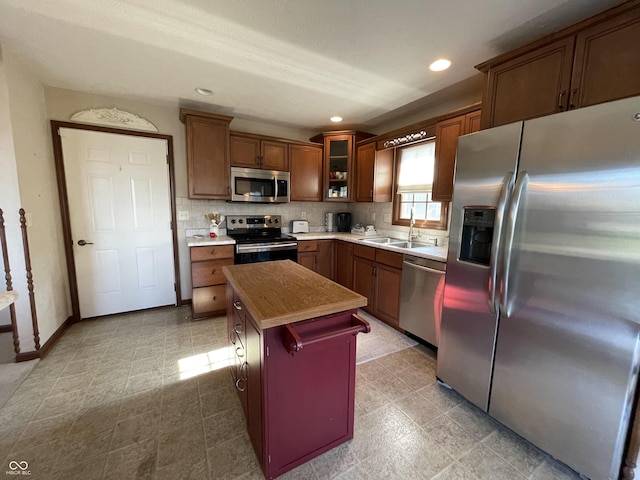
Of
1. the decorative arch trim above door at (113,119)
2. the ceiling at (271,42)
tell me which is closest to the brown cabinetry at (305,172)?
the ceiling at (271,42)

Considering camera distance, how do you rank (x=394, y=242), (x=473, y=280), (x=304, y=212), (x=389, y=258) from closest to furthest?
1. (x=473, y=280)
2. (x=389, y=258)
3. (x=394, y=242)
4. (x=304, y=212)

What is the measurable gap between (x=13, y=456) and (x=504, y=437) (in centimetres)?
276

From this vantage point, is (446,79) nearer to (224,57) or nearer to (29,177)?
(224,57)

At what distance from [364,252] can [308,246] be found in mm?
800

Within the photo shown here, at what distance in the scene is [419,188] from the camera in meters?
3.09

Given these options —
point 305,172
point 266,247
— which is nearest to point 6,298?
point 266,247

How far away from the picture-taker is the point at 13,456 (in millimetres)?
1381

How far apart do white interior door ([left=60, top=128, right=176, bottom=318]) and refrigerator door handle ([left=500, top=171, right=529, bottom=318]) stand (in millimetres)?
3448

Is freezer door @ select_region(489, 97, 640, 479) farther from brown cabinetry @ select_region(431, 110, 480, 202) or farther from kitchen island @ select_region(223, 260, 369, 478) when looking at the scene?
brown cabinetry @ select_region(431, 110, 480, 202)

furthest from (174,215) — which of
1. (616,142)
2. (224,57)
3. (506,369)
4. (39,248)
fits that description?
(616,142)

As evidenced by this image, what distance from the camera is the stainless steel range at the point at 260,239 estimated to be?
315 centimetres

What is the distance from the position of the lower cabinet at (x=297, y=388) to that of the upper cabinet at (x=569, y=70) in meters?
1.72

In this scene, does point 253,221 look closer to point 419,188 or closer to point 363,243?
point 363,243

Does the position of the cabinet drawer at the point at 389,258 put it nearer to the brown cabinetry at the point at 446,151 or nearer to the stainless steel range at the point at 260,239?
the brown cabinetry at the point at 446,151
